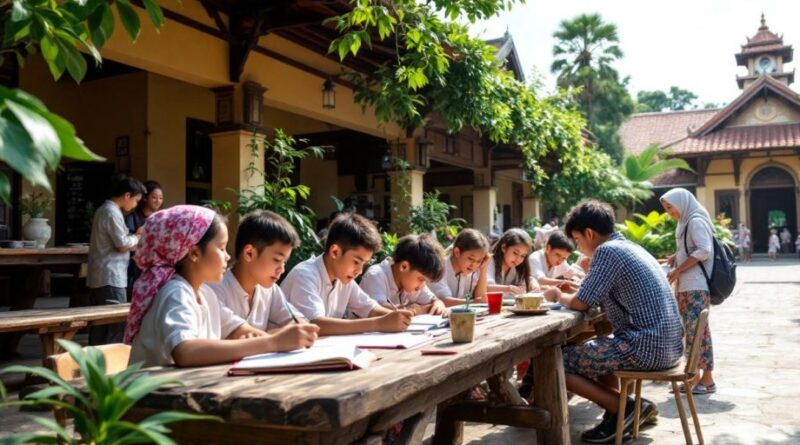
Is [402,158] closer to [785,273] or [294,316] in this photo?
[294,316]

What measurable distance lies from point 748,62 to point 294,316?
32.7m

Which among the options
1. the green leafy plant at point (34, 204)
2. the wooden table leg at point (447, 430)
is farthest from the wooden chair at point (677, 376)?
the green leafy plant at point (34, 204)

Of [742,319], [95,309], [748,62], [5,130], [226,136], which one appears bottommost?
[742,319]

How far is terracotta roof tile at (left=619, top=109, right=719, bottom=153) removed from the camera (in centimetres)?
2780

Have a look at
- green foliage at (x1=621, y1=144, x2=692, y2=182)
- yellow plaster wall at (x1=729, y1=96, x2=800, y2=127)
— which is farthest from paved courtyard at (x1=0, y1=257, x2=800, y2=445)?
yellow plaster wall at (x1=729, y1=96, x2=800, y2=127)

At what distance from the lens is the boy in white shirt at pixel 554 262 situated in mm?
5195

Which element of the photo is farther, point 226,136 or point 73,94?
point 73,94

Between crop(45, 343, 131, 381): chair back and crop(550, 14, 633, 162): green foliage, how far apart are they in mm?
24086

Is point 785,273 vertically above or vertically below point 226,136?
below

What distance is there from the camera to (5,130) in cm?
84

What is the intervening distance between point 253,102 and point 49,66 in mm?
5210

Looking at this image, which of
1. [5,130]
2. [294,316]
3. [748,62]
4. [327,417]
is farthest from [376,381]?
[748,62]

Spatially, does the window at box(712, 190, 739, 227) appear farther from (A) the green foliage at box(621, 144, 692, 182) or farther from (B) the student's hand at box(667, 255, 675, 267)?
(B) the student's hand at box(667, 255, 675, 267)

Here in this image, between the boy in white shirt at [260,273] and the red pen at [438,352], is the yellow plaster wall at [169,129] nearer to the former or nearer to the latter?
the boy in white shirt at [260,273]
